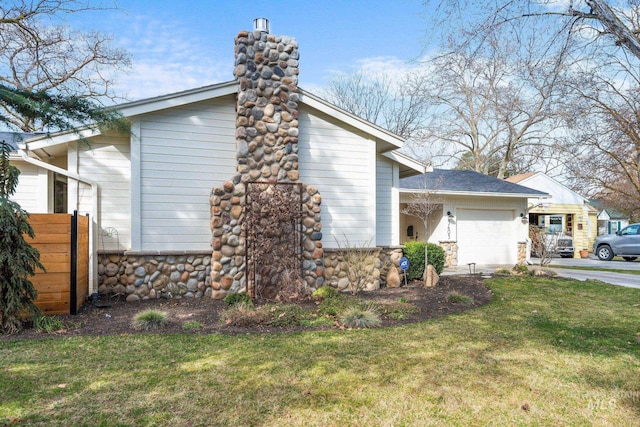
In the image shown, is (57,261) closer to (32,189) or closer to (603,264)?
(32,189)

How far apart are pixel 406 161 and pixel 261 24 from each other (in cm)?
436

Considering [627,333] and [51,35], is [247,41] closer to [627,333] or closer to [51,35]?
[627,333]

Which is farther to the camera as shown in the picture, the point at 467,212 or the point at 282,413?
the point at 467,212

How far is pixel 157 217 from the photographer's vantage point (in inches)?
290

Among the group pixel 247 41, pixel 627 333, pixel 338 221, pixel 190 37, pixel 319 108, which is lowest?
pixel 627 333

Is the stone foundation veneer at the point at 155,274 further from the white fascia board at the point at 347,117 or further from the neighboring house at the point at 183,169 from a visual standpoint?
the white fascia board at the point at 347,117

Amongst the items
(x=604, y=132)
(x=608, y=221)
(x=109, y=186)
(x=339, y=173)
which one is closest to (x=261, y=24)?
(x=339, y=173)

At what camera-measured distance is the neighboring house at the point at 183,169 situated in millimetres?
7219

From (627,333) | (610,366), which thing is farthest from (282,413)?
(627,333)

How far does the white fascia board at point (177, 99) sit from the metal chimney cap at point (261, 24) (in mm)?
1162

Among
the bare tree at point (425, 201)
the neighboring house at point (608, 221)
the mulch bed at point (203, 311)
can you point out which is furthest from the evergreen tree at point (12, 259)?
the neighboring house at point (608, 221)

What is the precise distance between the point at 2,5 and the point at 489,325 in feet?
55.3

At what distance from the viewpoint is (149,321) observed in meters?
5.40

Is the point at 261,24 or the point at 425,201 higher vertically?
the point at 261,24
